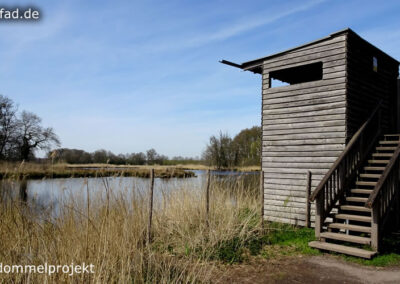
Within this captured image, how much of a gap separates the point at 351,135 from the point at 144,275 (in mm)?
6911

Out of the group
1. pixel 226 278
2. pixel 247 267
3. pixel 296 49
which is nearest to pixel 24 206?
pixel 226 278

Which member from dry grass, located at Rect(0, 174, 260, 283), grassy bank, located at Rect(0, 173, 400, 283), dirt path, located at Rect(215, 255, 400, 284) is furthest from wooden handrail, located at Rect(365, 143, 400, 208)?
dry grass, located at Rect(0, 174, 260, 283)

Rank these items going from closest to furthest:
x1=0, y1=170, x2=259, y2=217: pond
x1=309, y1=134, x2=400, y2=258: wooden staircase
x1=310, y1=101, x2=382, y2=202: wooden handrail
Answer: x1=0, y1=170, x2=259, y2=217: pond, x1=309, y1=134, x2=400, y2=258: wooden staircase, x1=310, y1=101, x2=382, y2=202: wooden handrail

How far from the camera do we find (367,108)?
9.92 metres

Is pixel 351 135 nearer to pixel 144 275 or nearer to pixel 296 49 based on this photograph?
pixel 296 49

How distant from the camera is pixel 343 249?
6645 millimetres

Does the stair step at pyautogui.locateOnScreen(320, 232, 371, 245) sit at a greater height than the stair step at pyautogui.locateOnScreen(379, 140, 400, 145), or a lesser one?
lesser

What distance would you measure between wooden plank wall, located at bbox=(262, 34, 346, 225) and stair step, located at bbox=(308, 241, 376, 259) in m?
2.53

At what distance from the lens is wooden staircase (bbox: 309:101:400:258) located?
21.8 feet

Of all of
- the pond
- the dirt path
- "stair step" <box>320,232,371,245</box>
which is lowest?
the dirt path

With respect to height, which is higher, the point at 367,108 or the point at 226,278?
the point at 367,108

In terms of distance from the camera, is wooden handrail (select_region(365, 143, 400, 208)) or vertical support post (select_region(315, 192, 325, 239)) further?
vertical support post (select_region(315, 192, 325, 239))

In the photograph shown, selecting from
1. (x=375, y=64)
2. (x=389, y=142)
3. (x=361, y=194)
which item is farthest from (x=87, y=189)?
(x=375, y=64)

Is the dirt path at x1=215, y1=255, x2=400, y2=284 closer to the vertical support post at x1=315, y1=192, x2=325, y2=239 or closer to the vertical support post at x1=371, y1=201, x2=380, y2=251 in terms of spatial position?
the vertical support post at x1=371, y1=201, x2=380, y2=251
